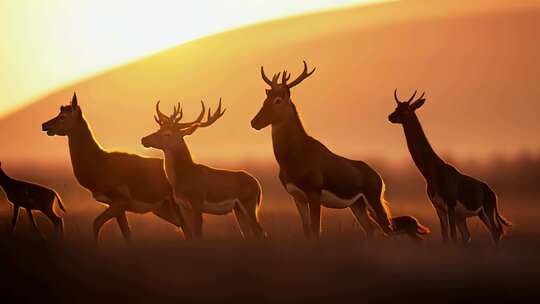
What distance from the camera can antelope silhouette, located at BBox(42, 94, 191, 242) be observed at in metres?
9.77

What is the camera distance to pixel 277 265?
927cm

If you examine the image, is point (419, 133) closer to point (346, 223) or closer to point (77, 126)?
point (346, 223)

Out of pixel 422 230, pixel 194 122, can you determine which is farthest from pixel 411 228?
pixel 194 122

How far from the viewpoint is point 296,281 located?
29.7ft

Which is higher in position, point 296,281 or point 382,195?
point 382,195

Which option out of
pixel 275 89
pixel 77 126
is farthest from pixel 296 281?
pixel 77 126

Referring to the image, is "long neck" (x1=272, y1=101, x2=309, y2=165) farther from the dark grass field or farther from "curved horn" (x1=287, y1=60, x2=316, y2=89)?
the dark grass field

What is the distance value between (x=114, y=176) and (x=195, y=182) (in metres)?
0.67

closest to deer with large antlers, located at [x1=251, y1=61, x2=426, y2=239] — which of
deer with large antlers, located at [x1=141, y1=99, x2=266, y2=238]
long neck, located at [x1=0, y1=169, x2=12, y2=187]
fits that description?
deer with large antlers, located at [x1=141, y1=99, x2=266, y2=238]

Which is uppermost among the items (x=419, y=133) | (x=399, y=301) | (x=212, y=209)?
(x=419, y=133)

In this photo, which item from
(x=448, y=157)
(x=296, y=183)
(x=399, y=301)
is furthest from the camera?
(x=448, y=157)

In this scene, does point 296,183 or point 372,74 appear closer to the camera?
point 296,183

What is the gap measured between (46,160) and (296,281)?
2.88 m

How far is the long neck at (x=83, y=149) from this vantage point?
989cm
